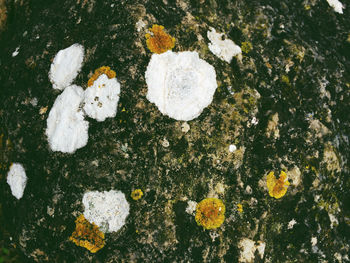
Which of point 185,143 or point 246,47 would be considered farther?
point 246,47

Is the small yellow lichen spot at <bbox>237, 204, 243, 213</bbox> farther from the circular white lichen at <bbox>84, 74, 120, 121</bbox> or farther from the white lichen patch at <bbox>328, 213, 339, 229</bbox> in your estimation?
the circular white lichen at <bbox>84, 74, 120, 121</bbox>

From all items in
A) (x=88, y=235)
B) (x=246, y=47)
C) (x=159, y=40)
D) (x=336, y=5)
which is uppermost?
(x=336, y=5)

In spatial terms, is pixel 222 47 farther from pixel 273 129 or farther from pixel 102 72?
pixel 102 72

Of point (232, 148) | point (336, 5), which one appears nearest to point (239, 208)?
point (232, 148)

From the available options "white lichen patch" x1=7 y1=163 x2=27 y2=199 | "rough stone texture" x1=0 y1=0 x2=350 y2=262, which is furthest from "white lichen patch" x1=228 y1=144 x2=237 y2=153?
"white lichen patch" x1=7 y1=163 x2=27 y2=199

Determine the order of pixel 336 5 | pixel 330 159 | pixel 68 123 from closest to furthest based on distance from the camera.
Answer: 1. pixel 68 123
2. pixel 330 159
3. pixel 336 5

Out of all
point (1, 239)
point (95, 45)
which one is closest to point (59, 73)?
point (95, 45)

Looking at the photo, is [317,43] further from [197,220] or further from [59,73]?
[59,73]
